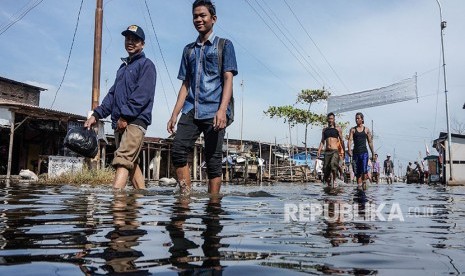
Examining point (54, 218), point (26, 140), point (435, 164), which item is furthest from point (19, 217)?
point (435, 164)

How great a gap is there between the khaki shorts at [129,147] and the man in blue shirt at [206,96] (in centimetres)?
44

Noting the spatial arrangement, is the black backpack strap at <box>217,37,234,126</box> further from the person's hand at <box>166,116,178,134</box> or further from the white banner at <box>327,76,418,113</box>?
the white banner at <box>327,76,418,113</box>

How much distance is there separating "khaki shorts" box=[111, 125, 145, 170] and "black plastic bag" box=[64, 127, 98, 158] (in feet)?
1.41

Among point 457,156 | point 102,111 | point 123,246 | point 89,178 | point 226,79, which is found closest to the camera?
point 123,246

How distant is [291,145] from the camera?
36.2m

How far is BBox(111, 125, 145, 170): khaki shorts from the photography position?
162 inches

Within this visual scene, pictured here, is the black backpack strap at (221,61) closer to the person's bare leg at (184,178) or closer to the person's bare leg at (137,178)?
the person's bare leg at (184,178)

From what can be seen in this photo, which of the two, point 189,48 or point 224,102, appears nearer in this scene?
point 224,102

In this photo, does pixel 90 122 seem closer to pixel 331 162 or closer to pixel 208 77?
pixel 208 77

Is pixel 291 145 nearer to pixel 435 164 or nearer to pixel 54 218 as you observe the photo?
pixel 435 164

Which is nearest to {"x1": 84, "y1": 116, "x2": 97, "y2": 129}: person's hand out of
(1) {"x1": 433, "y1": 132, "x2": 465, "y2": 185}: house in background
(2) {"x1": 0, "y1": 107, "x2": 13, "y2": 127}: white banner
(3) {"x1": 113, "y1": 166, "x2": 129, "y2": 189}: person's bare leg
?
(3) {"x1": 113, "y1": 166, "x2": 129, "y2": 189}: person's bare leg

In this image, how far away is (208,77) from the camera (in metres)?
4.12

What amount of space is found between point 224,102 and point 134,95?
100 cm

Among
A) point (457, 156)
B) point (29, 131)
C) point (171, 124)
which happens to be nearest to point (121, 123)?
point (171, 124)
